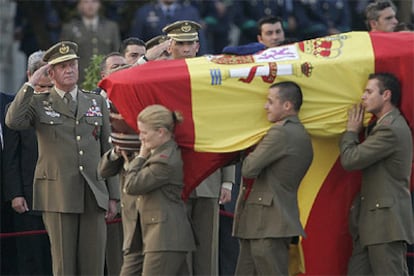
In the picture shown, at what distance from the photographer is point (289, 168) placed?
9.11 m

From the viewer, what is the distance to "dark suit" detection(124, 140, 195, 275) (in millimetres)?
8898

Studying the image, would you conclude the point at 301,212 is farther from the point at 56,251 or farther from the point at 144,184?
the point at 56,251

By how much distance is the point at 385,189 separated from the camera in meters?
9.29

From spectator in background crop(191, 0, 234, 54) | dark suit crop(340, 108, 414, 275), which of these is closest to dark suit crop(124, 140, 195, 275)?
dark suit crop(340, 108, 414, 275)

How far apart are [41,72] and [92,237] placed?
1.34 metres

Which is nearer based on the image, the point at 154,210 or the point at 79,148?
the point at 154,210

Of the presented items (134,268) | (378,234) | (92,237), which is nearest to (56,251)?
(92,237)

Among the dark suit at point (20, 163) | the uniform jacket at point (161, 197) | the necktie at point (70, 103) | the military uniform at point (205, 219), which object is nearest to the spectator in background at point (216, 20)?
the dark suit at point (20, 163)

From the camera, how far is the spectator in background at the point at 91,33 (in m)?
15.3

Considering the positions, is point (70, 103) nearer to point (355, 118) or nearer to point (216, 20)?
point (355, 118)

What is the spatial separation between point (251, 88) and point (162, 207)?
104cm

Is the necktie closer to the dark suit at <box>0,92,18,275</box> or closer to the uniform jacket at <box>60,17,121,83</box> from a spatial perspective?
the dark suit at <box>0,92,18,275</box>

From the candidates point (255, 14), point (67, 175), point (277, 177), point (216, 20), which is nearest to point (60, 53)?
point (67, 175)

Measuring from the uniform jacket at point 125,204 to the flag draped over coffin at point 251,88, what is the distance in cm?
41
